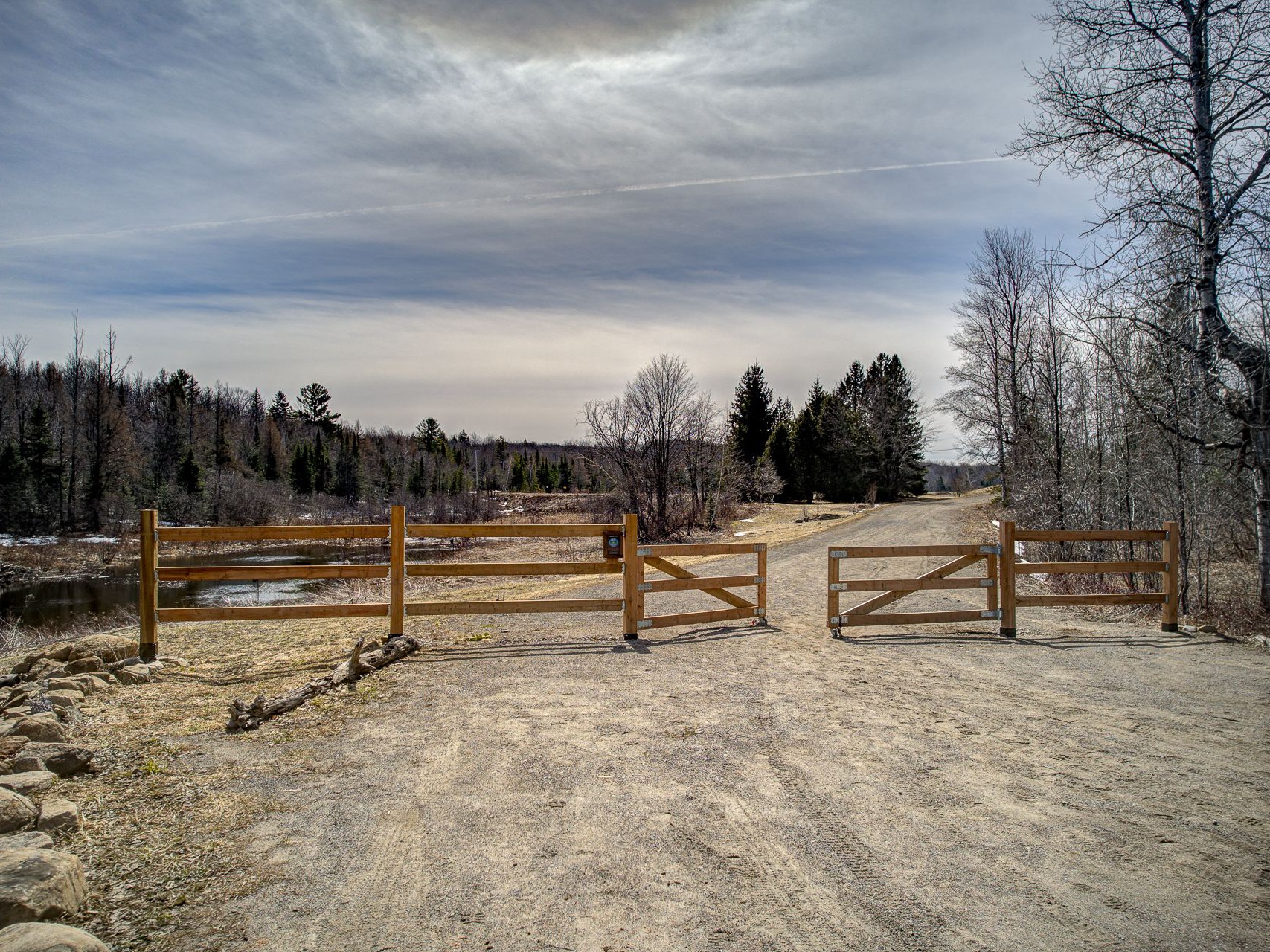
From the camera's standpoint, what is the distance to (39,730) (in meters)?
4.83

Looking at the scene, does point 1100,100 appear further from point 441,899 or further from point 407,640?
point 441,899

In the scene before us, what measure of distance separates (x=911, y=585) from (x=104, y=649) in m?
9.22

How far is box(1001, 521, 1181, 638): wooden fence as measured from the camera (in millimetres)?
9875

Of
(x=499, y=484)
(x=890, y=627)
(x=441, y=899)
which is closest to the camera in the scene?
(x=441, y=899)

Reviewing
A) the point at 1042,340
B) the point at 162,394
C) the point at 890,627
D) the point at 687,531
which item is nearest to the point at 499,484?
the point at 162,394

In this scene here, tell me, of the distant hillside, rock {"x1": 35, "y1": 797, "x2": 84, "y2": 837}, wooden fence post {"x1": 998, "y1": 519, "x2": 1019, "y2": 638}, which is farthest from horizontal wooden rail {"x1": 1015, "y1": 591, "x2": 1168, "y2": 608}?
the distant hillside

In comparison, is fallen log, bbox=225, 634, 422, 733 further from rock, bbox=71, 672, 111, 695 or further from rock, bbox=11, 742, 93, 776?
rock, bbox=71, 672, 111, 695

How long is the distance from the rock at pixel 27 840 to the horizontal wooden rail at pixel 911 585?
8274mm

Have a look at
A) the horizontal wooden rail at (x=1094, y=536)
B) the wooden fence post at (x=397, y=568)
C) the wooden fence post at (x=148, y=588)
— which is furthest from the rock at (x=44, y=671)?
the horizontal wooden rail at (x=1094, y=536)

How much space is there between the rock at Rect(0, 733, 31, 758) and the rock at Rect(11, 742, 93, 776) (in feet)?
0.14

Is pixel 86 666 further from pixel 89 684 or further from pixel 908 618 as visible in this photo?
pixel 908 618

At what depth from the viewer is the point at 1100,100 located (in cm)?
1120

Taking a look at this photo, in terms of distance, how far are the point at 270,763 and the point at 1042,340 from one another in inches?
976

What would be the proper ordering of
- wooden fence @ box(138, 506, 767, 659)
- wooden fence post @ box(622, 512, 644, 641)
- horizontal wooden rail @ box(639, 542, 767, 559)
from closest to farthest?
wooden fence @ box(138, 506, 767, 659) < wooden fence post @ box(622, 512, 644, 641) < horizontal wooden rail @ box(639, 542, 767, 559)
